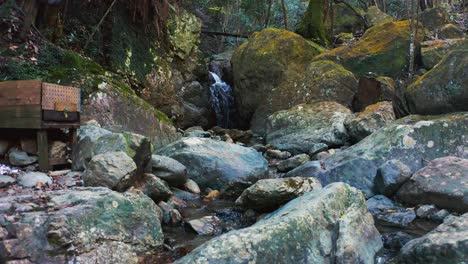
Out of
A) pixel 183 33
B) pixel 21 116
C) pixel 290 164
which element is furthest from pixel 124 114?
pixel 183 33

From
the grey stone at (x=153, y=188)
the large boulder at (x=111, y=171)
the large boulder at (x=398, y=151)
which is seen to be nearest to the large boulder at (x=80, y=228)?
the large boulder at (x=111, y=171)

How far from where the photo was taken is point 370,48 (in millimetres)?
11367

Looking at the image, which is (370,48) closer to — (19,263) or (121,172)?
(121,172)

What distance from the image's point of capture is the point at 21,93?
14.9 ft

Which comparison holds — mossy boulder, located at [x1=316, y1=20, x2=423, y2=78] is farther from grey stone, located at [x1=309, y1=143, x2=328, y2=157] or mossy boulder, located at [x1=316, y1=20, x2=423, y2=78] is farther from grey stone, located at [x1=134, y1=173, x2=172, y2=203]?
grey stone, located at [x1=134, y1=173, x2=172, y2=203]

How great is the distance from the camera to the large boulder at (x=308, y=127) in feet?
26.6

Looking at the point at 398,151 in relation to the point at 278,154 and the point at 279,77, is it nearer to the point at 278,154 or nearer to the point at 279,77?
the point at 278,154

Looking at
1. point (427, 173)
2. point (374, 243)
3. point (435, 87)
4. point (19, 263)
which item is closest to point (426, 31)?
point (435, 87)

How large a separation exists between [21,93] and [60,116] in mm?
471

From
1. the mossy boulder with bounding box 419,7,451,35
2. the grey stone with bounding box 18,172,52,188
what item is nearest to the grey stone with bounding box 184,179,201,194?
the grey stone with bounding box 18,172,52,188

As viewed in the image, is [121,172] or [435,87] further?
[435,87]

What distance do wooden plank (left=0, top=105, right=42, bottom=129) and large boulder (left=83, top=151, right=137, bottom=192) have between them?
36.9 inches

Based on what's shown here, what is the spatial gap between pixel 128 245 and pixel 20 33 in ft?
16.7

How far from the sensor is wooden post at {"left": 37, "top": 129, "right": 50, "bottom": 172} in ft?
14.8
